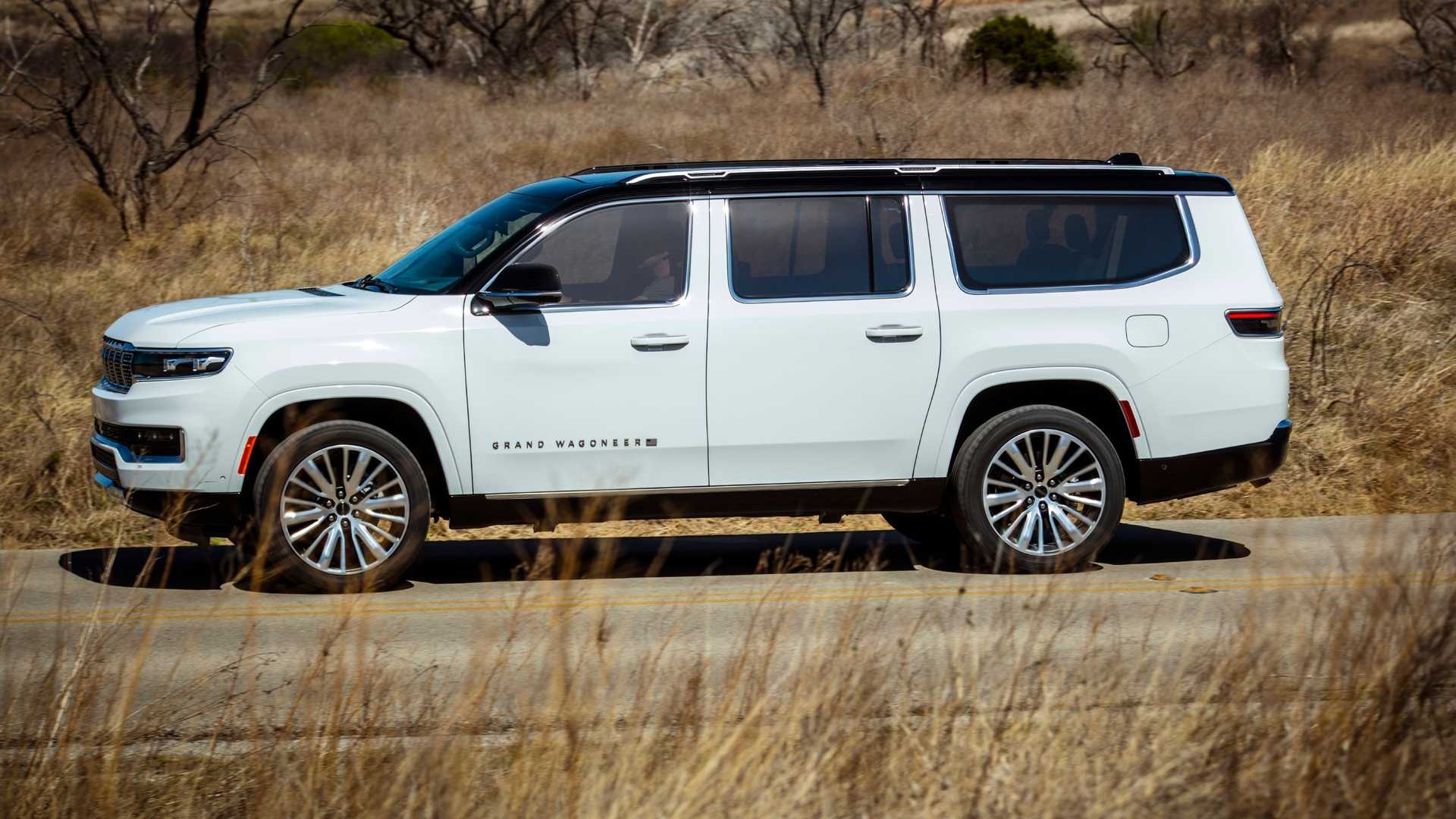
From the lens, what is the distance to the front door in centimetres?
729

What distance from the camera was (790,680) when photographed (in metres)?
4.93

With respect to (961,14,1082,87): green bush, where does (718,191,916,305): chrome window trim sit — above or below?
below

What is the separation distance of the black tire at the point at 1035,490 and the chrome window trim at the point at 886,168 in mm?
1261

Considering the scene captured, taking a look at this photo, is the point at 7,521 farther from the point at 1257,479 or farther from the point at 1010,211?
the point at 1257,479

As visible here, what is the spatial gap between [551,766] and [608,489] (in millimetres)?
3183

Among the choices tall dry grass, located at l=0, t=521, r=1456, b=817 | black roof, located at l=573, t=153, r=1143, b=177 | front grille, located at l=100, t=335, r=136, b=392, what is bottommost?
tall dry grass, located at l=0, t=521, r=1456, b=817

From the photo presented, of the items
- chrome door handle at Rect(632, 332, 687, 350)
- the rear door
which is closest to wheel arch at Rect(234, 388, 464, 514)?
chrome door handle at Rect(632, 332, 687, 350)

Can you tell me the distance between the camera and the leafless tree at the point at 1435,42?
93.4ft

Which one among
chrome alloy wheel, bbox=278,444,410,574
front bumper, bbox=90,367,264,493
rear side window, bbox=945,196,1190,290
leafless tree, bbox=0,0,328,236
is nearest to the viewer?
front bumper, bbox=90,367,264,493

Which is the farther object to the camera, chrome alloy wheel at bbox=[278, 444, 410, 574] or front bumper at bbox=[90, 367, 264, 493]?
chrome alloy wheel at bbox=[278, 444, 410, 574]

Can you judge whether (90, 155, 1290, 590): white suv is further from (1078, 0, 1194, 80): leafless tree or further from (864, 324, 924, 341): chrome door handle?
(1078, 0, 1194, 80): leafless tree

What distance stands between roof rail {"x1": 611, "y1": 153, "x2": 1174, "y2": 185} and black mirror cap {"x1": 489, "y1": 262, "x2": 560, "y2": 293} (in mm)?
704

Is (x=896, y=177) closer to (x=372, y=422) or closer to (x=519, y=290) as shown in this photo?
(x=519, y=290)

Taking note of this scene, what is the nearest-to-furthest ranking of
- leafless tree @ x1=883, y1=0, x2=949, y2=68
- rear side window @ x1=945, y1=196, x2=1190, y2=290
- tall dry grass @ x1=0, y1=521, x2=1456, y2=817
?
tall dry grass @ x1=0, y1=521, x2=1456, y2=817, rear side window @ x1=945, y1=196, x2=1190, y2=290, leafless tree @ x1=883, y1=0, x2=949, y2=68
